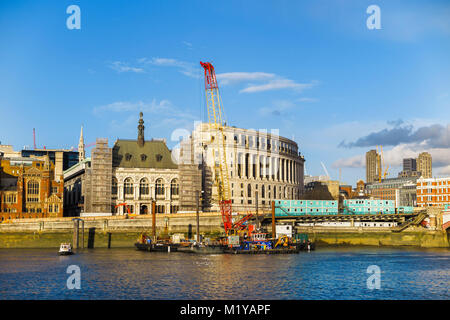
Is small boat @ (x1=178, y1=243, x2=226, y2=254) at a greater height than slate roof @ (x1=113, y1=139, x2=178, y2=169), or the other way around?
slate roof @ (x1=113, y1=139, x2=178, y2=169)

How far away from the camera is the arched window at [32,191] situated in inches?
7067

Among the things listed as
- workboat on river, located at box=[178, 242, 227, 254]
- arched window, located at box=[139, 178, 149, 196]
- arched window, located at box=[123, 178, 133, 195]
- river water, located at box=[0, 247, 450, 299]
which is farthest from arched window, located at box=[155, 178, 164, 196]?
river water, located at box=[0, 247, 450, 299]

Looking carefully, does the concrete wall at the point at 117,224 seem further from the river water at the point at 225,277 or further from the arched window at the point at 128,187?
the river water at the point at 225,277

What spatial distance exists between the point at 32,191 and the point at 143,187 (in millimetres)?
33106

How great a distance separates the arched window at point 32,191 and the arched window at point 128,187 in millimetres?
26288

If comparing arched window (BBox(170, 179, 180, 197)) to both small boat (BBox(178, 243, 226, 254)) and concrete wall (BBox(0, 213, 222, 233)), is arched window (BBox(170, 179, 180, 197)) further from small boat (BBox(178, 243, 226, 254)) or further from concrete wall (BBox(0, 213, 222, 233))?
small boat (BBox(178, 243, 226, 254))

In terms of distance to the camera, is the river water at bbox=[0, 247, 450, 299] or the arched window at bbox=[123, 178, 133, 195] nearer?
the river water at bbox=[0, 247, 450, 299]

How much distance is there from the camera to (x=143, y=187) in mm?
185000

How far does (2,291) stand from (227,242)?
67450mm

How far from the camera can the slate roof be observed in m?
186

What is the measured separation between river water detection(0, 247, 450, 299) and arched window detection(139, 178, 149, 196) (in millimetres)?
68799
